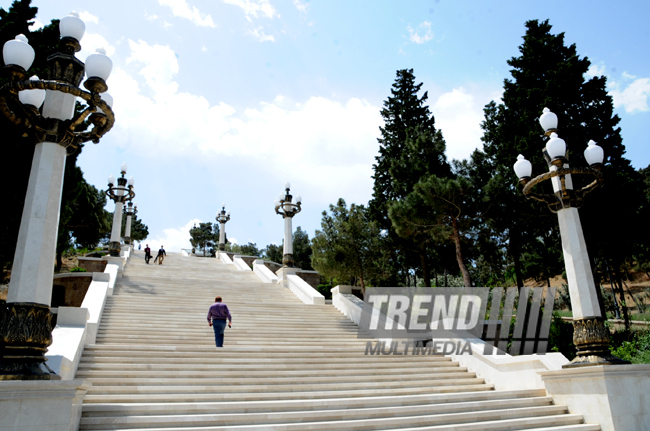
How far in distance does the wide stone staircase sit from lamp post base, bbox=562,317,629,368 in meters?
1.04

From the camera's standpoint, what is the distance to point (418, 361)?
9.92 meters

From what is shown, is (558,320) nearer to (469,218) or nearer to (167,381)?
(469,218)

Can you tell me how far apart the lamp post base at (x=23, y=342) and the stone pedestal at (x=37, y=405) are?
15 cm

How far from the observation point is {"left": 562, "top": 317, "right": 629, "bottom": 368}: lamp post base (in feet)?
21.6

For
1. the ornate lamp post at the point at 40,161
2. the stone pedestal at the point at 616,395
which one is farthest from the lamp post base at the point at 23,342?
the stone pedestal at the point at 616,395

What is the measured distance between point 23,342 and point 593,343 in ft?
24.7

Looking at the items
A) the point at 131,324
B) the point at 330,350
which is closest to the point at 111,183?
the point at 131,324

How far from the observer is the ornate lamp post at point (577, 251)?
6633 mm

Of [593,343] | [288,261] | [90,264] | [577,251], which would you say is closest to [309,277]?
[288,261]

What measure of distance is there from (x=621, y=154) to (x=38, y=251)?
20.6 meters

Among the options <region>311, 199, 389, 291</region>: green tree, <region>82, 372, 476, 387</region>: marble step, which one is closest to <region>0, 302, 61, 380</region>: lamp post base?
<region>82, 372, 476, 387</region>: marble step

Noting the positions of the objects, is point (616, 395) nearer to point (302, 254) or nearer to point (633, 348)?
point (633, 348)

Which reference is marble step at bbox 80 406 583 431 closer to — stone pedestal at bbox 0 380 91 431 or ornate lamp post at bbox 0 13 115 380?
stone pedestal at bbox 0 380 91 431

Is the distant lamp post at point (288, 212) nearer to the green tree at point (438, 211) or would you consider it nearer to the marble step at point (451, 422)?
the green tree at point (438, 211)
